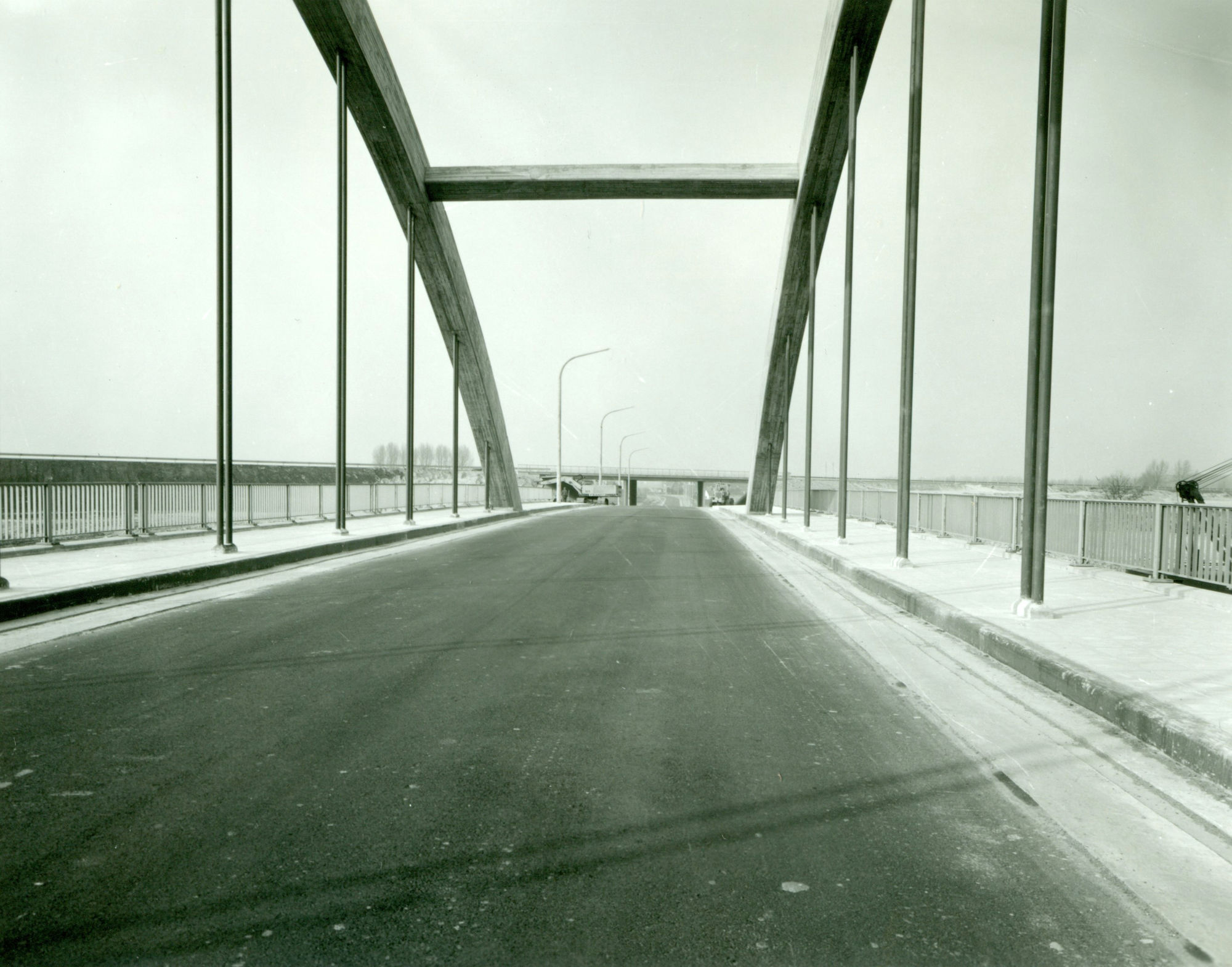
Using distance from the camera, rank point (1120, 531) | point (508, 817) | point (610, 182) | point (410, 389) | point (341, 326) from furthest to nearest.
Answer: point (610, 182) < point (410, 389) < point (341, 326) < point (1120, 531) < point (508, 817)

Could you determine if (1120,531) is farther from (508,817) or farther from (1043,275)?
(508,817)

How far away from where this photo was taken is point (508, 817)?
3.18 metres

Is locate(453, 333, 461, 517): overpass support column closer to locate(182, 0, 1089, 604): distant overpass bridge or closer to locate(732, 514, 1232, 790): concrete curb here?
locate(182, 0, 1089, 604): distant overpass bridge

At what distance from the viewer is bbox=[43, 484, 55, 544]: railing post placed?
1293 centimetres

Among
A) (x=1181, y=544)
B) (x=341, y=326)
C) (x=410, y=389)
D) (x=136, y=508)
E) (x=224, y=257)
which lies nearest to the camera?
(x=1181, y=544)

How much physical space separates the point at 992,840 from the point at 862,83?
20.0 metres

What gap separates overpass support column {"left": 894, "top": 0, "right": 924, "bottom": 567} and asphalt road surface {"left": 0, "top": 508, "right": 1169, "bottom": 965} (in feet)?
19.1

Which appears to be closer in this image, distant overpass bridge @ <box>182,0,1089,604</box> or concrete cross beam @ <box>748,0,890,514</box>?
distant overpass bridge @ <box>182,0,1089,604</box>

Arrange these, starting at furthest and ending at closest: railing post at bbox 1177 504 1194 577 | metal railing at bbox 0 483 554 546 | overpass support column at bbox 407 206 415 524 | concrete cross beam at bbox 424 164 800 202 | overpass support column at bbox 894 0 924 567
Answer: concrete cross beam at bbox 424 164 800 202 < overpass support column at bbox 407 206 415 524 < metal railing at bbox 0 483 554 546 < overpass support column at bbox 894 0 924 567 < railing post at bbox 1177 504 1194 577

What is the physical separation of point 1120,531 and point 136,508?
46.9ft

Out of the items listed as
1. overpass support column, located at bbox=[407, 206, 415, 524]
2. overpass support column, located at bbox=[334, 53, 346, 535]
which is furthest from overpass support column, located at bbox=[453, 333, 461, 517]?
overpass support column, located at bbox=[334, 53, 346, 535]

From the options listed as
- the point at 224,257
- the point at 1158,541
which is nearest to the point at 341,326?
the point at 224,257

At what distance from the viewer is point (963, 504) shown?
54.3 feet

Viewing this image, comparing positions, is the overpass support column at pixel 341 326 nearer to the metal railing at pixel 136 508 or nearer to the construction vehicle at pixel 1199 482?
the metal railing at pixel 136 508
